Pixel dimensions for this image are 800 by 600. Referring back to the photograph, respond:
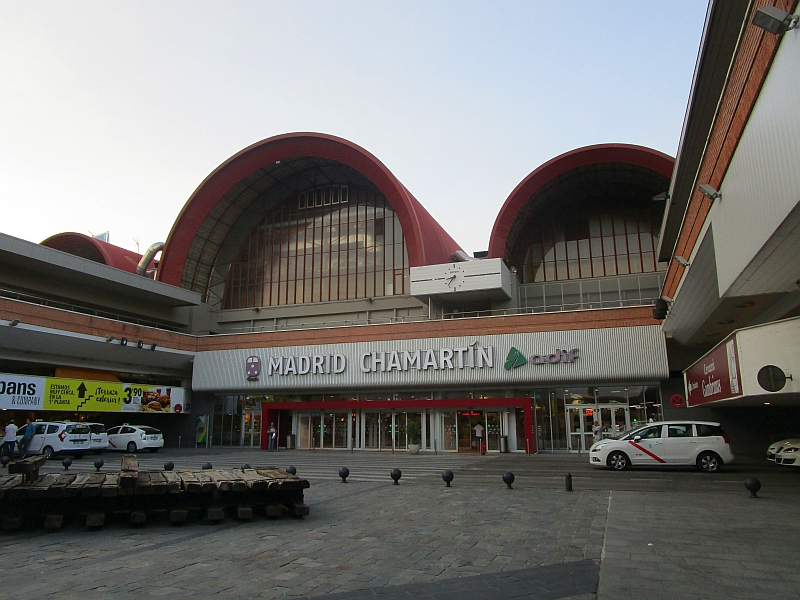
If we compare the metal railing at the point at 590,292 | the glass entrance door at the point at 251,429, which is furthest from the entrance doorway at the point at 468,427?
the glass entrance door at the point at 251,429

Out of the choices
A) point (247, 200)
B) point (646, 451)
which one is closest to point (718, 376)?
point (646, 451)

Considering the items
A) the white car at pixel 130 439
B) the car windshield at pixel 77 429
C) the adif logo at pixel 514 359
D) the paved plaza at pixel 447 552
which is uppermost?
the adif logo at pixel 514 359

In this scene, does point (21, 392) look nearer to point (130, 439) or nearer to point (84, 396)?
point (84, 396)

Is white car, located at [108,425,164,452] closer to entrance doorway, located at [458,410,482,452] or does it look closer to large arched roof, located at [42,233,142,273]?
entrance doorway, located at [458,410,482,452]

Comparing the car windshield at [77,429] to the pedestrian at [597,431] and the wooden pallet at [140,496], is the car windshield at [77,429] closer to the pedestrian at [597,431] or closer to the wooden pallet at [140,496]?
the wooden pallet at [140,496]

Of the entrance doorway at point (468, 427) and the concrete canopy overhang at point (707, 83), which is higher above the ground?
the concrete canopy overhang at point (707, 83)

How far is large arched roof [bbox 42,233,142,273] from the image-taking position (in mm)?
42781

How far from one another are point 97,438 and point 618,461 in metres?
22.5

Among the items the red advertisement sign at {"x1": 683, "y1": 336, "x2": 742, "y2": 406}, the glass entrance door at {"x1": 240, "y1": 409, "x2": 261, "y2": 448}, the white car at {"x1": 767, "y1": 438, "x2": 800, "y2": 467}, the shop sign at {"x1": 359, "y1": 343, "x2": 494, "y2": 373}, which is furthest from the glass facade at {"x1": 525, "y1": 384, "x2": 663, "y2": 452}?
the glass entrance door at {"x1": 240, "y1": 409, "x2": 261, "y2": 448}

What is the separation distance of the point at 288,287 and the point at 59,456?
66.0ft

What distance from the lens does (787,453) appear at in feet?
63.1

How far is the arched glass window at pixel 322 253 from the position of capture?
40.5 metres

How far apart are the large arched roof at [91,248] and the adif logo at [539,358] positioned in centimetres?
2905

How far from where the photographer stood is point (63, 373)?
31.6 meters
